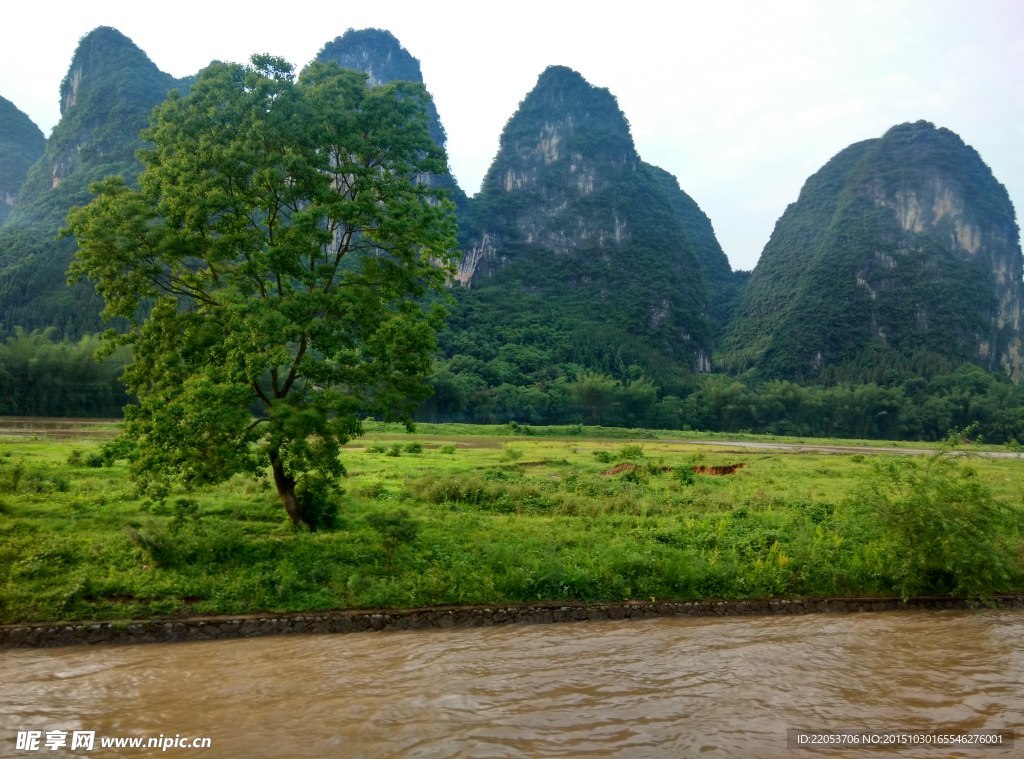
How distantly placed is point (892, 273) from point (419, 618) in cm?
16662

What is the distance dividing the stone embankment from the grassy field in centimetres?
26

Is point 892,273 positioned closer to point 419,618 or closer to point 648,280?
point 648,280

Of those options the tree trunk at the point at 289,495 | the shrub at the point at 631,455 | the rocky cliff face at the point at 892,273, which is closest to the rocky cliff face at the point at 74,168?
the shrub at the point at 631,455

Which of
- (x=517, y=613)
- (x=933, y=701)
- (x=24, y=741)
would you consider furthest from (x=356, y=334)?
(x=933, y=701)

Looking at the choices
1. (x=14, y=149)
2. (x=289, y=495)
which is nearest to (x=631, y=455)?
(x=289, y=495)

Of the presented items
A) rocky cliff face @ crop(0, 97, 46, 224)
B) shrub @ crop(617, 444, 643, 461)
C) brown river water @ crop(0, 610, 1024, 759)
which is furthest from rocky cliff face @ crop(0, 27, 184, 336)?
brown river water @ crop(0, 610, 1024, 759)

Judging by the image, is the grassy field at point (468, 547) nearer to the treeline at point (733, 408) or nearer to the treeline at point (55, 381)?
the treeline at point (55, 381)

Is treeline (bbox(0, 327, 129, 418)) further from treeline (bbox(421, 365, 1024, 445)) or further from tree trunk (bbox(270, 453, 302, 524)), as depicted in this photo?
tree trunk (bbox(270, 453, 302, 524))

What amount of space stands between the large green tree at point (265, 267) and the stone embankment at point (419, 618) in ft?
8.83

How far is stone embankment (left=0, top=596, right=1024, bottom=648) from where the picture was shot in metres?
10.2

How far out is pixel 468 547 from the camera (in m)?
13.7

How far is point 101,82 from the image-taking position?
146625 millimetres

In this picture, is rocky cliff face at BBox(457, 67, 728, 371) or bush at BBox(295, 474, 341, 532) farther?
rocky cliff face at BBox(457, 67, 728, 371)

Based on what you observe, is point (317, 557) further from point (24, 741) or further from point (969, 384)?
point (969, 384)
